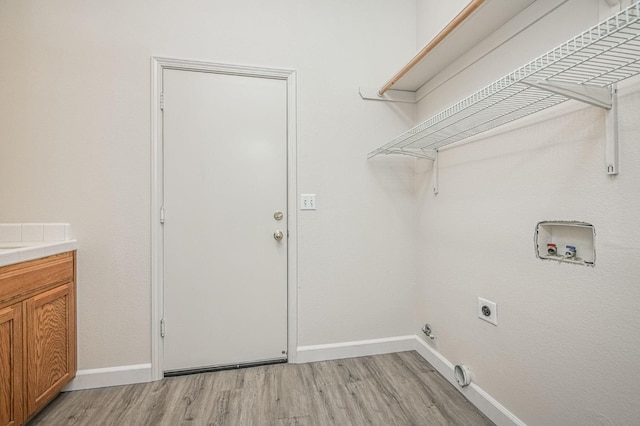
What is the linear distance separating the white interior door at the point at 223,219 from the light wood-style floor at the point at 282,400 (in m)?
0.17

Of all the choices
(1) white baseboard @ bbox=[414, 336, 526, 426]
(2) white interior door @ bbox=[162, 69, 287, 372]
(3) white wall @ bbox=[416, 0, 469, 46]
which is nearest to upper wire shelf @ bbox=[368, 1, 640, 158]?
(3) white wall @ bbox=[416, 0, 469, 46]

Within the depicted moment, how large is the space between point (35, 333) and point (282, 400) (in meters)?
1.30

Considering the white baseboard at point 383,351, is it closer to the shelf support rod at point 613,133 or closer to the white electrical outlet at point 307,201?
the white electrical outlet at point 307,201

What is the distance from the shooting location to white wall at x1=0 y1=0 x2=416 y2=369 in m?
1.68

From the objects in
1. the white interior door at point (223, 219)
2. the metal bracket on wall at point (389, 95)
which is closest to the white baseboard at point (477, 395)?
the white interior door at point (223, 219)

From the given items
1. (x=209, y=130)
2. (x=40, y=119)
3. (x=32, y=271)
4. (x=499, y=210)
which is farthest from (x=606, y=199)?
(x=40, y=119)

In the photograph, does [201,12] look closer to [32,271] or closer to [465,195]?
[32,271]

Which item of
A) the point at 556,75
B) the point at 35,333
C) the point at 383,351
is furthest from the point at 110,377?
the point at 556,75

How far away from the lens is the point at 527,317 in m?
1.25

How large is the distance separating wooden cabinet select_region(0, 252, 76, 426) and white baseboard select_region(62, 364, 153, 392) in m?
0.07

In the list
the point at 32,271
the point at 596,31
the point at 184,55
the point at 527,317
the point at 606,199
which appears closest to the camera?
the point at 596,31

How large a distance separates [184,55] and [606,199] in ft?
7.46

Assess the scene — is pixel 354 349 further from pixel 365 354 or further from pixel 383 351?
pixel 383 351

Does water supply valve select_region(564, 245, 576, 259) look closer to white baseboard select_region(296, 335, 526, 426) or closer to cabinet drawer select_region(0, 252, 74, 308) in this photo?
white baseboard select_region(296, 335, 526, 426)
